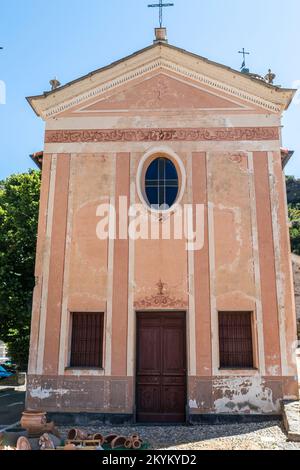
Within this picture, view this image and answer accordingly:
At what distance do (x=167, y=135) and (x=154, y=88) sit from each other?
4.61ft

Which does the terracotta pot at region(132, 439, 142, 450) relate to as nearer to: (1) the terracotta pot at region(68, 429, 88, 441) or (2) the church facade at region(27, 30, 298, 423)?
(1) the terracotta pot at region(68, 429, 88, 441)

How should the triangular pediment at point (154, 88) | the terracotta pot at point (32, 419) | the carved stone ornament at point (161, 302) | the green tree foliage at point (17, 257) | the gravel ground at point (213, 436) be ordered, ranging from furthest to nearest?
the green tree foliage at point (17, 257) < the triangular pediment at point (154, 88) < the carved stone ornament at point (161, 302) < the terracotta pot at point (32, 419) < the gravel ground at point (213, 436)

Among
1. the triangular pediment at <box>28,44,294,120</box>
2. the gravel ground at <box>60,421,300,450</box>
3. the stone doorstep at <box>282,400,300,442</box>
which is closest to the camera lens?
the gravel ground at <box>60,421,300,450</box>

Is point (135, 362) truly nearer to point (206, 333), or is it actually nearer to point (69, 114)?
point (206, 333)

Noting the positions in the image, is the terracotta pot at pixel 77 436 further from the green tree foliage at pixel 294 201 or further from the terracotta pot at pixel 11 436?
the green tree foliage at pixel 294 201

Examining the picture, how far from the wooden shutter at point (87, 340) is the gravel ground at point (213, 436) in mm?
1457

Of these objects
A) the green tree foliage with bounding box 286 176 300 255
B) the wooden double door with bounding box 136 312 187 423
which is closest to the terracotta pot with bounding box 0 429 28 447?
the wooden double door with bounding box 136 312 187 423

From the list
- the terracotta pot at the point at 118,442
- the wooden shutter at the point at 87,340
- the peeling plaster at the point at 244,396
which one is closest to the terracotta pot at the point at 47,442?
the terracotta pot at the point at 118,442

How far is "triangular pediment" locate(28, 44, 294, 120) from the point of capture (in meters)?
10.9

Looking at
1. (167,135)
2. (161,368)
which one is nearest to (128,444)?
(161,368)

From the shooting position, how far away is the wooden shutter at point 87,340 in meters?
9.82

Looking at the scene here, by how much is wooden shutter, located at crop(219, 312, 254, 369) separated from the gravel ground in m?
1.31
